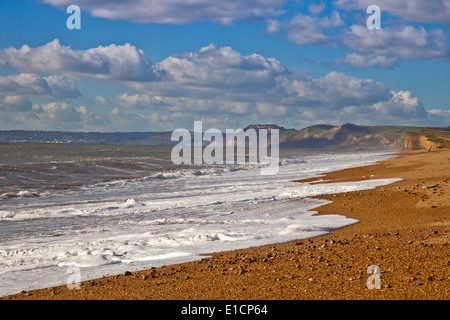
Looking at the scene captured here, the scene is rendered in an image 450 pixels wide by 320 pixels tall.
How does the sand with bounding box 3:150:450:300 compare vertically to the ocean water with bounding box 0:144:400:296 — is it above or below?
above

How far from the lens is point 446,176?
22641mm

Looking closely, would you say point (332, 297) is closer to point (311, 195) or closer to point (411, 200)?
point (411, 200)

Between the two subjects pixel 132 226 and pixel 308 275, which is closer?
pixel 308 275

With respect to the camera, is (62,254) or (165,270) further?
(62,254)

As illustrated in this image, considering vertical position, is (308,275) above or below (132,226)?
above

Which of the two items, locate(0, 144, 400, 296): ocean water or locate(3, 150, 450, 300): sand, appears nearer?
locate(3, 150, 450, 300): sand

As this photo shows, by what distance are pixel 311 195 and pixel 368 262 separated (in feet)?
40.5

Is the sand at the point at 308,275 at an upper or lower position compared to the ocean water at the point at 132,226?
upper

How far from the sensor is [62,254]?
9758mm

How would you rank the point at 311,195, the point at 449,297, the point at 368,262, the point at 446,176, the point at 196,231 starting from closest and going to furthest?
the point at 449,297
the point at 368,262
the point at 196,231
the point at 311,195
the point at 446,176

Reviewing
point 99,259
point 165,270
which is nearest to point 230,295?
point 165,270

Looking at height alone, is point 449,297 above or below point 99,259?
above

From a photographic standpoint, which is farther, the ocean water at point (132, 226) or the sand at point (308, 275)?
the ocean water at point (132, 226)
